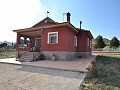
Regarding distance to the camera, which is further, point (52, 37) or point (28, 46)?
point (28, 46)

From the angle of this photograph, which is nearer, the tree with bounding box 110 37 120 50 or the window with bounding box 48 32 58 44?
the window with bounding box 48 32 58 44

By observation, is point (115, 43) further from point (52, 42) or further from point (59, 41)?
point (59, 41)

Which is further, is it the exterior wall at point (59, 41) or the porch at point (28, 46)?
the porch at point (28, 46)

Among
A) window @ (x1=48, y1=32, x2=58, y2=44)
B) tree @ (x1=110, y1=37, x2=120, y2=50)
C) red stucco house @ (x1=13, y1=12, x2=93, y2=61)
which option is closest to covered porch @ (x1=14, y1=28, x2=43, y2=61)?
red stucco house @ (x1=13, y1=12, x2=93, y2=61)

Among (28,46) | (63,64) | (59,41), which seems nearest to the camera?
(63,64)

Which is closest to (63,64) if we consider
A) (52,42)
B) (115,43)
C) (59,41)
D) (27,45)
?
(59,41)

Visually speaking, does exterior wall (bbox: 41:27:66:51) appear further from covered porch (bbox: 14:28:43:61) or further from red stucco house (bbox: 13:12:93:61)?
covered porch (bbox: 14:28:43:61)

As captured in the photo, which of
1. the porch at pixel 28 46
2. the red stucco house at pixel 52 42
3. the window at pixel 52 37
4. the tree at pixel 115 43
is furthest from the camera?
the tree at pixel 115 43

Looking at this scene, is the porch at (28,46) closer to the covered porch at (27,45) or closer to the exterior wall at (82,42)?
the covered porch at (27,45)

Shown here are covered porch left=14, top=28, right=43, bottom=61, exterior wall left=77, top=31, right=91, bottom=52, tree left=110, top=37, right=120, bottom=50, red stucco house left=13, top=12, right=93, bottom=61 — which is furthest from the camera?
tree left=110, top=37, right=120, bottom=50

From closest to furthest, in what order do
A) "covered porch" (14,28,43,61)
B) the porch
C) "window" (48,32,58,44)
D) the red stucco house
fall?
1. the red stucco house
2. "window" (48,32,58,44)
3. the porch
4. "covered porch" (14,28,43,61)

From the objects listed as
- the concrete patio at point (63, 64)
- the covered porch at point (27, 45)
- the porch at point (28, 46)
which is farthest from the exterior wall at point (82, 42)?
the concrete patio at point (63, 64)

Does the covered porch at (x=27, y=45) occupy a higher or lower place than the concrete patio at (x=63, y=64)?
higher

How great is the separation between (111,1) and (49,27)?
25.8ft
